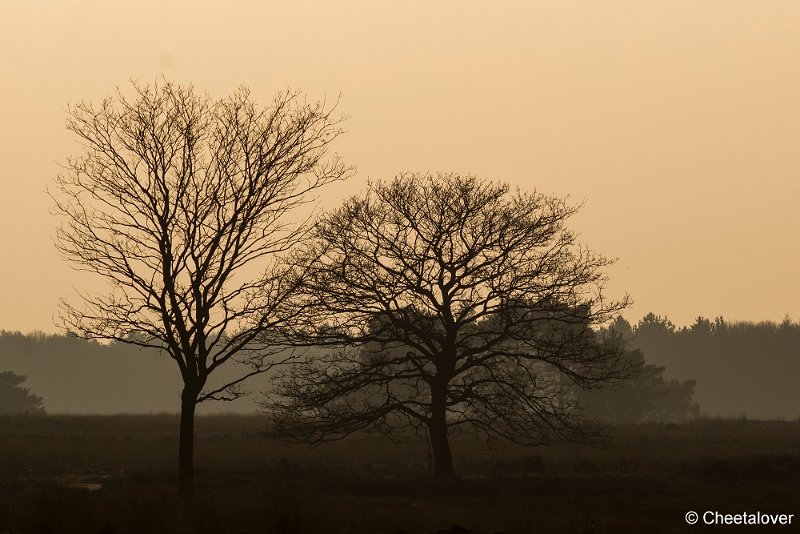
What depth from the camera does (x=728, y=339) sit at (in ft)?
552

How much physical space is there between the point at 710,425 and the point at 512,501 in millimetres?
35372

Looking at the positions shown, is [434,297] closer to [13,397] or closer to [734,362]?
[13,397]

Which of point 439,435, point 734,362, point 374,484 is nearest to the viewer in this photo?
point 374,484

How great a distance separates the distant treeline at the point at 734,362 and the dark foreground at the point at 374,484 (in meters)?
103

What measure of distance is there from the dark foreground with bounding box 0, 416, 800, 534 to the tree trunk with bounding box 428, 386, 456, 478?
3.66 ft

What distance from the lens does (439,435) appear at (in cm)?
2978

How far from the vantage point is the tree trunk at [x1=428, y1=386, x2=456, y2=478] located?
2944cm

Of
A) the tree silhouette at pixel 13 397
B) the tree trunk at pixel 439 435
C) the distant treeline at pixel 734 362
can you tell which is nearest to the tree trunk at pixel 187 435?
the tree trunk at pixel 439 435

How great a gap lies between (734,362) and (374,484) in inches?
5608

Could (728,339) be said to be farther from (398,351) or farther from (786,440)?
(786,440)

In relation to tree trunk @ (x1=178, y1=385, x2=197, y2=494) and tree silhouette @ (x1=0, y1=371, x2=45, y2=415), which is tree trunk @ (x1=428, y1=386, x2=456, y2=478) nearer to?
tree trunk @ (x1=178, y1=385, x2=197, y2=494)

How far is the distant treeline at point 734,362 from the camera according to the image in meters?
148

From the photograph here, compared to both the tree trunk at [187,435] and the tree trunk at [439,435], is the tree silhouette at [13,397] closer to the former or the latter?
the tree trunk at [187,435]

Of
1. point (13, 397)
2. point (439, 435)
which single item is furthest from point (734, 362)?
point (439, 435)
